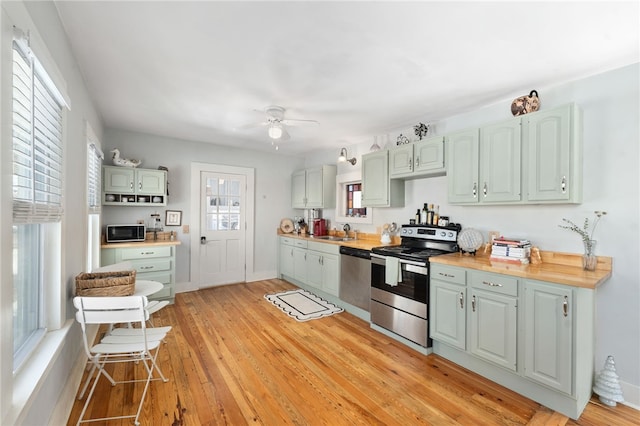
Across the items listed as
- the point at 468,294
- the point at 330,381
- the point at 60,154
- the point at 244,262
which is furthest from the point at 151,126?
the point at 468,294

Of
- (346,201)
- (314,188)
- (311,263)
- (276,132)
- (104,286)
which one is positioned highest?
(276,132)

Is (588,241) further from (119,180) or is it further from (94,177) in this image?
(119,180)

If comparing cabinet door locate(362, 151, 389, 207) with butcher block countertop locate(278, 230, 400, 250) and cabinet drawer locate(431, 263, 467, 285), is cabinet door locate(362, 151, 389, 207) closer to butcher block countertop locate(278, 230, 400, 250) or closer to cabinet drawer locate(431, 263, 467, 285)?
butcher block countertop locate(278, 230, 400, 250)

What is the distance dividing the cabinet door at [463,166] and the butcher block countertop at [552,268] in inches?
25.2

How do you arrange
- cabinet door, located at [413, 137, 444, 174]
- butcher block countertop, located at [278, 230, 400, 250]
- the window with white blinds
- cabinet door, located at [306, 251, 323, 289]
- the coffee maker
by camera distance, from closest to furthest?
the window with white blinds, cabinet door, located at [413, 137, 444, 174], butcher block countertop, located at [278, 230, 400, 250], cabinet door, located at [306, 251, 323, 289], the coffee maker

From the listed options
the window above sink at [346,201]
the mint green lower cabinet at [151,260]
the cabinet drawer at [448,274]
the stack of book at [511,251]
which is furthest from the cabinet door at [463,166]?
the mint green lower cabinet at [151,260]

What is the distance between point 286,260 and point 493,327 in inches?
144

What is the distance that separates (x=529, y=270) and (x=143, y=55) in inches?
135

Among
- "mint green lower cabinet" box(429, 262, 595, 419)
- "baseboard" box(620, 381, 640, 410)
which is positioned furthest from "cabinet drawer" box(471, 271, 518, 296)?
"baseboard" box(620, 381, 640, 410)

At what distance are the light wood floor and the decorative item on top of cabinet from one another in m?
2.40

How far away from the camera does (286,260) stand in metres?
5.40

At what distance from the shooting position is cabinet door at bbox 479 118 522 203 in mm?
2549

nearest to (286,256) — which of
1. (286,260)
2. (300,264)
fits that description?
(286,260)

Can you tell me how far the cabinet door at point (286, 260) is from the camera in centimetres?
526
